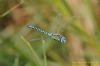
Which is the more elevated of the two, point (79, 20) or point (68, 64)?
point (79, 20)

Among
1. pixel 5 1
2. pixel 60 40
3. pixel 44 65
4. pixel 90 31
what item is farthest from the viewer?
pixel 5 1

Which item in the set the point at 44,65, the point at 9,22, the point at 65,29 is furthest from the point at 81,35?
the point at 9,22

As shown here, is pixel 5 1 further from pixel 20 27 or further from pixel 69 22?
pixel 69 22

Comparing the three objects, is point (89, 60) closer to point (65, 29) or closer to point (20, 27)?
point (65, 29)

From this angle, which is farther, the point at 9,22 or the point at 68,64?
the point at 9,22

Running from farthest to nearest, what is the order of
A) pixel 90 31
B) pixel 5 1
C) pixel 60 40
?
pixel 5 1 → pixel 90 31 → pixel 60 40

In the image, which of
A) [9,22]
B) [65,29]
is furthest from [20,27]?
[65,29]

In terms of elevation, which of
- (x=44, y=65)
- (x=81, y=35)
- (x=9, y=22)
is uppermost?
(x=9, y=22)
